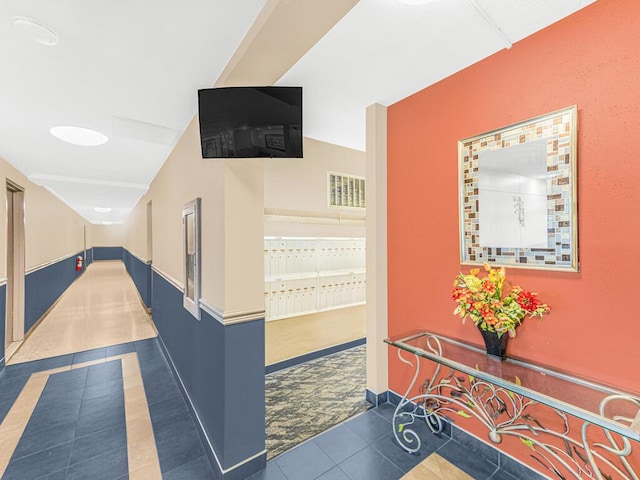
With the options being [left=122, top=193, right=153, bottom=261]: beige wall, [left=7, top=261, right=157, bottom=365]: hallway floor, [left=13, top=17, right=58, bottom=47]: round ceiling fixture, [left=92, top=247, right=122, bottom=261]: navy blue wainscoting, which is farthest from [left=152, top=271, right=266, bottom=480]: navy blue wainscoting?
[left=92, top=247, right=122, bottom=261]: navy blue wainscoting

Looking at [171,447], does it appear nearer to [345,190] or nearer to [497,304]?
[497,304]

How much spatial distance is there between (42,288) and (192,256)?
461 cm

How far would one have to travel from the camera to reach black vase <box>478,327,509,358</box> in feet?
5.37

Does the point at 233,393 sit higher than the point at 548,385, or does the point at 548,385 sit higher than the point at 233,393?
the point at 548,385

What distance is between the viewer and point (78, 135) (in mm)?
2691

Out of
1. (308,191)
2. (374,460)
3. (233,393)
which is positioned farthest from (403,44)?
(374,460)

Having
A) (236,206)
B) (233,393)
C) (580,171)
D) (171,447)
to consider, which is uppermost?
(580,171)

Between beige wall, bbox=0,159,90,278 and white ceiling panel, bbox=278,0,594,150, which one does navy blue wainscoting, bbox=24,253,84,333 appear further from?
white ceiling panel, bbox=278,0,594,150

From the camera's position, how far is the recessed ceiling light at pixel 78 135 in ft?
Answer: 8.44

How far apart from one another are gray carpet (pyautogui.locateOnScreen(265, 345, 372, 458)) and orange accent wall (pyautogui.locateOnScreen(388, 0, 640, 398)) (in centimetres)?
105

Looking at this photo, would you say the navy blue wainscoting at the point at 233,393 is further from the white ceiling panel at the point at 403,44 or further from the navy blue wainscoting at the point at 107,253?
the navy blue wainscoting at the point at 107,253

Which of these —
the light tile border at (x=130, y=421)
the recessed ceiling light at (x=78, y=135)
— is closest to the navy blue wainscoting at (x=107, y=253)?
the light tile border at (x=130, y=421)

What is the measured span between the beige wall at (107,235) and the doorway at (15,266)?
42.3ft

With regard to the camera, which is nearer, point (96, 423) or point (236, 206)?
point (236, 206)
